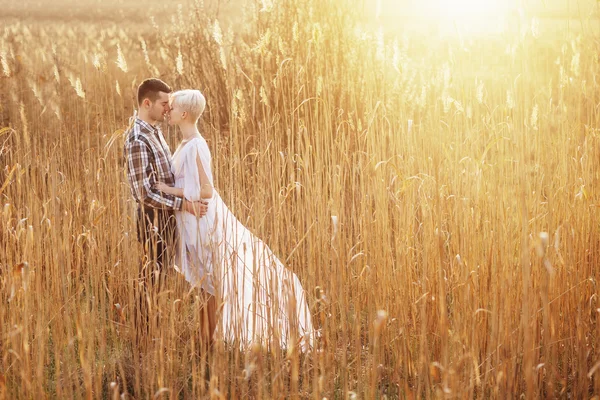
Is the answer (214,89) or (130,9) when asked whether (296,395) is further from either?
(130,9)

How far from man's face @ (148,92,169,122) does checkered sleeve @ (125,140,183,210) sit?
17cm

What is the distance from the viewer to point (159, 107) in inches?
107

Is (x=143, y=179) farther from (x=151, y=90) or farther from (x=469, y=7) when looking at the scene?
(x=469, y=7)

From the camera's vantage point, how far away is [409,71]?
378 centimetres

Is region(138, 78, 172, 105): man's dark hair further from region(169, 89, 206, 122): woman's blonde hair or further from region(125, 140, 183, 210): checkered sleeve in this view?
region(125, 140, 183, 210): checkered sleeve

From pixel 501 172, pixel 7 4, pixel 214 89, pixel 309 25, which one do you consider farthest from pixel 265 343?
pixel 7 4

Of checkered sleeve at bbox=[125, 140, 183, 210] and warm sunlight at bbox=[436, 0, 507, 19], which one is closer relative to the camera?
warm sunlight at bbox=[436, 0, 507, 19]

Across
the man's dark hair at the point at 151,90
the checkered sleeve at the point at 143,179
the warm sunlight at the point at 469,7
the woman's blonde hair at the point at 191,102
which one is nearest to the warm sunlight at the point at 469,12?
the warm sunlight at the point at 469,7

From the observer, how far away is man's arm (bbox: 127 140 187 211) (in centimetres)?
256

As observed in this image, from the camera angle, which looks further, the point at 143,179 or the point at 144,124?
the point at 144,124

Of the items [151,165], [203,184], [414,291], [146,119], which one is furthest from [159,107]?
[414,291]

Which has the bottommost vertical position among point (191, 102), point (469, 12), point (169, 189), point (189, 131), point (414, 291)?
point (414, 291)

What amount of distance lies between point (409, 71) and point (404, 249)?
71.1 inches

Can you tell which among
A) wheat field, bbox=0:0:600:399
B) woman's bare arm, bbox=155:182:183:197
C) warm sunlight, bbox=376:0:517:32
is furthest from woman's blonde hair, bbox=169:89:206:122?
warm sunlight, bbox=376:0:517:32
